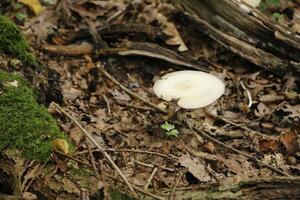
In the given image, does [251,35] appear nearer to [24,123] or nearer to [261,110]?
[261,110]

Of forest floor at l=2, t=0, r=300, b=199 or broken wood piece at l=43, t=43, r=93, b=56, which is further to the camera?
broken wood piece at l=43, t=43, r=93, b=56

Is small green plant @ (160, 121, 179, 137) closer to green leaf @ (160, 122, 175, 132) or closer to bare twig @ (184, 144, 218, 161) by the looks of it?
green leaf @ (160, 122, 175, 132)

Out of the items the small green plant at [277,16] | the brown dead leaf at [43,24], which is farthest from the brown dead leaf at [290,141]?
the brown dead leaf at [43,24]

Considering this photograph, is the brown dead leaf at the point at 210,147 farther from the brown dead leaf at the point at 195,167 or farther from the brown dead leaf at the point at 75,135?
the brown dead leaf at the point at 75,135

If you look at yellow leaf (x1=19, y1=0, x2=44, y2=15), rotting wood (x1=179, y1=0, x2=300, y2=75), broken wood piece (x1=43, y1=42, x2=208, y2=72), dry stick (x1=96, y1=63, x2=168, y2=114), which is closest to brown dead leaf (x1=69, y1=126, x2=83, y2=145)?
dry stick (x1=96, y1=63, x2=168, y2=114)

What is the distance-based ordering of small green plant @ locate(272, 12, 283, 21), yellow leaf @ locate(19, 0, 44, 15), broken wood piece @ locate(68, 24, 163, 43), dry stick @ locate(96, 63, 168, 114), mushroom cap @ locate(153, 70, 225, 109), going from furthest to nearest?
yellow leaf @ locate(19, 0, 44, 15) → small green plant @ locate(272, 12, 283, 21) → broken wood piece @ locate(68, 24, 163, 43) → dry stick @ locate(96, 63, 168, 114) → mushroom cap @ locate(153, 70, 225, 109)

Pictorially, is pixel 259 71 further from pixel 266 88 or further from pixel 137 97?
pixel 137 97

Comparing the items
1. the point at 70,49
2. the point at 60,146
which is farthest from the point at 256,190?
the point at 70,49
